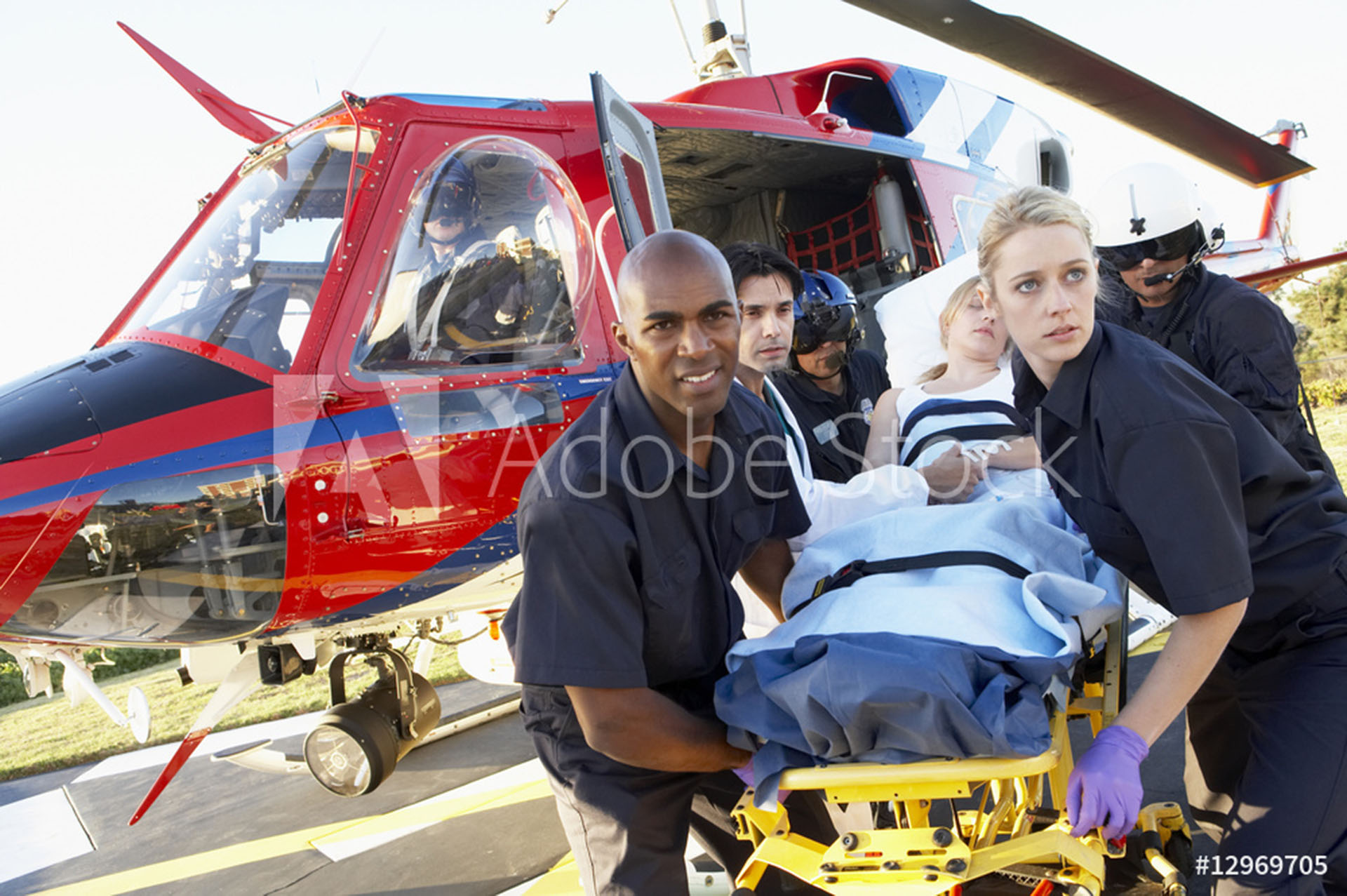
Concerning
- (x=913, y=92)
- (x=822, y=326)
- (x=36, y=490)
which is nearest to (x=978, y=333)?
(x=822, y=326)

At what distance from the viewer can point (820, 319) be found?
3.08 m

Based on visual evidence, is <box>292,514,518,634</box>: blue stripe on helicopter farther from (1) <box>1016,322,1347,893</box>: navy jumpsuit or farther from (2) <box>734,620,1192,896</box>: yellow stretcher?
(1) <box>1016,322,1347,893</box>: navy jumpsuit

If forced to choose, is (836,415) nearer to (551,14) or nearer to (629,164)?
(629,164)

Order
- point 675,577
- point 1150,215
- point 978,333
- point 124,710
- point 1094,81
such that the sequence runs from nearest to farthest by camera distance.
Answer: point 675,577
point 1150,215
point 978,333
point 1094,81
point 124,710

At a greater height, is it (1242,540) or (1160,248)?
(1160,248)

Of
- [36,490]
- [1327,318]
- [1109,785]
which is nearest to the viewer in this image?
[1109,785]

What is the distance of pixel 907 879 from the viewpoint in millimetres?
1492

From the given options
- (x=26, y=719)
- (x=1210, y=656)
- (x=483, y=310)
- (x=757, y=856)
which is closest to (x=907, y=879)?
(x=757, y=856)

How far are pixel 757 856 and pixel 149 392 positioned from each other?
7.10 feet

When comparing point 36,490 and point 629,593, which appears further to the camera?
point 36,490

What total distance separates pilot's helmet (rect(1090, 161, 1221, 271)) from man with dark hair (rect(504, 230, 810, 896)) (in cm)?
144

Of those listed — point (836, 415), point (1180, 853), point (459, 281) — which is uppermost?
point (459, 281)

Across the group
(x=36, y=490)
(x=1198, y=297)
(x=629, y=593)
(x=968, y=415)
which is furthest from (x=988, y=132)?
(x=36, y=490)

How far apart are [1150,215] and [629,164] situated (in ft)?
5.67
